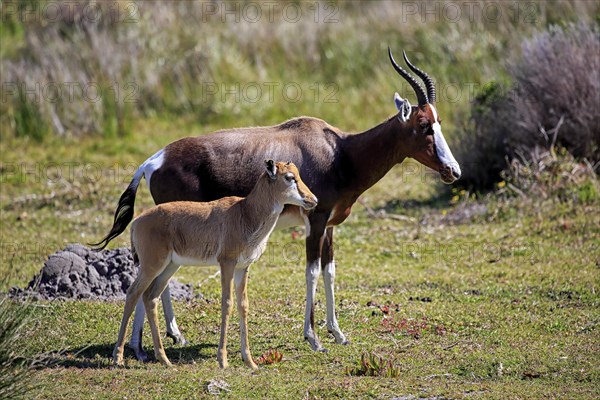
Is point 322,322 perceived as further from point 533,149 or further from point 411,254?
point 533,149

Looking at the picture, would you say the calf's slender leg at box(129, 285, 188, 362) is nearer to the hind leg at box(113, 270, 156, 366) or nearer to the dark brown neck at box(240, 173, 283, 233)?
the hind leg at box(113, 270, 156, 366)

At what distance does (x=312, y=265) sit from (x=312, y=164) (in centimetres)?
99

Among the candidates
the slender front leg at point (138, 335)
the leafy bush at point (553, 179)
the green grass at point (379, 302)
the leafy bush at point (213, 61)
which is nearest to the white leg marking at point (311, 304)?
the green grass at point (379, 302)

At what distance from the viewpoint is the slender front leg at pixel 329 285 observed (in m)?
9.68

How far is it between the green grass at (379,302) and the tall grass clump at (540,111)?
3.06ft

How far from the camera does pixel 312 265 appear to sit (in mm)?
9555

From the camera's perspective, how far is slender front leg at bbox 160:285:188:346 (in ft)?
31.6

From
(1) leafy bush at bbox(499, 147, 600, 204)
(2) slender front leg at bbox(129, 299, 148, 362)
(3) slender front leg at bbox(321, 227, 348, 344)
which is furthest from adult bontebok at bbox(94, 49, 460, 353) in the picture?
(1) leafy bush at bbox(499, 147, 600, 204)

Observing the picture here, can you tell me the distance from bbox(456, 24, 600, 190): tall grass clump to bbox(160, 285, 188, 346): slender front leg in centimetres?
726

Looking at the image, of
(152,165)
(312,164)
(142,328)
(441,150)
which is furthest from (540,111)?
(142,328)

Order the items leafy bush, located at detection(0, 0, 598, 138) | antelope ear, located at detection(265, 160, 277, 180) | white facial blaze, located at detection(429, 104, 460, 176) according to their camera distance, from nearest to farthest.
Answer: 1. antelope ear, located at detection(265, 160, 277, 180)
2. white facial blaze, located at detection(429, 104, 460, 176)
3. leafy bush, located at detection(0, 0, 598, 138)

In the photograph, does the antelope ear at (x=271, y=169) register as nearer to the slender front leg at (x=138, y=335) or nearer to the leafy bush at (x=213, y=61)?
the slender front leg at (x=138, y=335)

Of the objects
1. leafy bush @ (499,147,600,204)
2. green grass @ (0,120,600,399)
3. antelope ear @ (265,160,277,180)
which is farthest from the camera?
leafy bush @ (499,147,600,204)

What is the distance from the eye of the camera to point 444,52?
21.8 m
